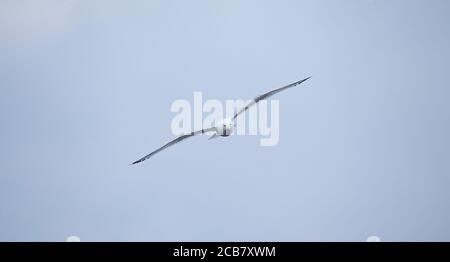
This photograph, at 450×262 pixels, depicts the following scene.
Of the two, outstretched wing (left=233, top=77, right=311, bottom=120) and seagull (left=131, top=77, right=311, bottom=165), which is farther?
outstretched wing (left=233, top=77, right=311, bottom=120)

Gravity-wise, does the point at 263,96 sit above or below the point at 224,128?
above

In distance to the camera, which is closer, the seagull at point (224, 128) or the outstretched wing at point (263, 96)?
the seagull at point (224, 128)

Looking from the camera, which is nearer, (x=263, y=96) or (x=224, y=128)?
(x=224, y=128)
